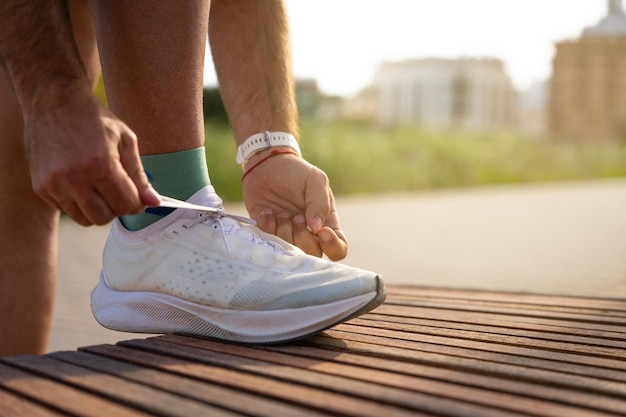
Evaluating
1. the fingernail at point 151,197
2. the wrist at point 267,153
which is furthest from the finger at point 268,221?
the fingernail at point 151,197

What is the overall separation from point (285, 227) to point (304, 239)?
71mm

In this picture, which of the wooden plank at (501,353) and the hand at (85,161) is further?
the wooden plank at (501,353)

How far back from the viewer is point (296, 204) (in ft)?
5.16

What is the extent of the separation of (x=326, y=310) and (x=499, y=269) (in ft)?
7.69

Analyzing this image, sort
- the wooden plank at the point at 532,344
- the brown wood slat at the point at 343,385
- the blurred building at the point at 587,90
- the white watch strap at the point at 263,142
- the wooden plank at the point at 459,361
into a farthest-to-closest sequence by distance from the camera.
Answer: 1. the blurred building at the point at 587,90
2. the white watch strap at the point at 263,142
3. the wooden plank at the point at 532,344
4. the wooden plank at the point at 459,361
5. the brown wood slat at the point at 343,385

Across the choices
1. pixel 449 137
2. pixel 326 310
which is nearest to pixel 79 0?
pixel 326 310

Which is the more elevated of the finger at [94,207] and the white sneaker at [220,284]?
the finger at [94,207]

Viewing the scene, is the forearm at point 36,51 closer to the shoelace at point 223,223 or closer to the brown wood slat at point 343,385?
the shoelace at point 223,223

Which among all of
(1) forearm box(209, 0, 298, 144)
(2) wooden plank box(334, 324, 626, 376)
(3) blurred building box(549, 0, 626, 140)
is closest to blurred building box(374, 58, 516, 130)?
(3) blurred building box(549, 0, 626, 140)

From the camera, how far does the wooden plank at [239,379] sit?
894 mm

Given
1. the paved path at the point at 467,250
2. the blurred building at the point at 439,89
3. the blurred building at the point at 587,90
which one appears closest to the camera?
the paved path at the point at 467,250

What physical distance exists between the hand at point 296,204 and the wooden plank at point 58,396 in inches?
21.6

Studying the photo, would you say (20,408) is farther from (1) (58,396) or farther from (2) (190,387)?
(2) (190,387)

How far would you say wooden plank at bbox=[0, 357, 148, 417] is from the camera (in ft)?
2.99
